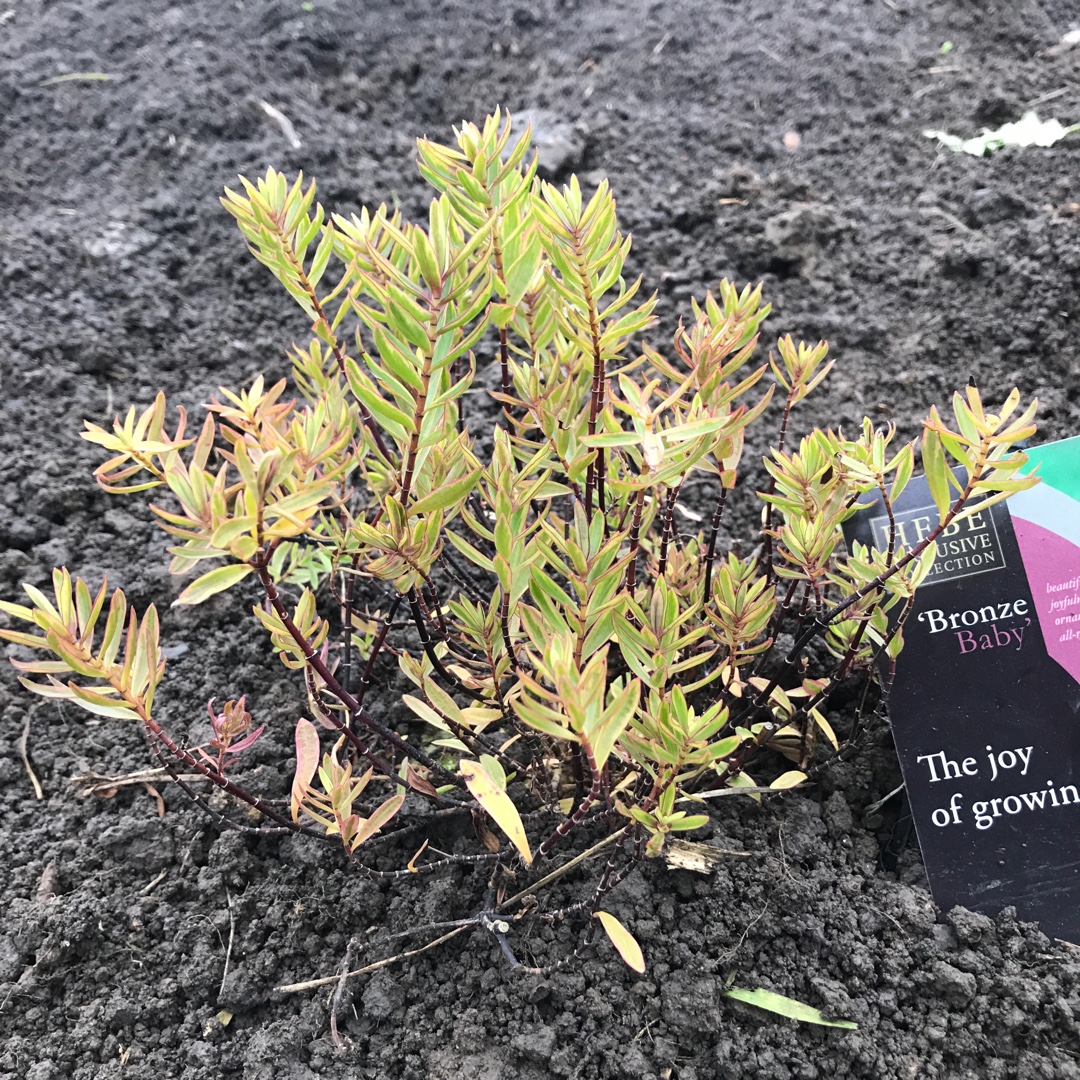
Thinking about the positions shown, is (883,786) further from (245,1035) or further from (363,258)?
(363,258)

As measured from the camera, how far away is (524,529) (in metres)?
1.11

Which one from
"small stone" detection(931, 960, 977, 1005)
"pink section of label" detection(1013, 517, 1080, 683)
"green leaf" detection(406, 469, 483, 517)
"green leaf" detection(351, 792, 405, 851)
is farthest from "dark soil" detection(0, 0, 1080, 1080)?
"green leaf" detection(406, 469, 483, 517)

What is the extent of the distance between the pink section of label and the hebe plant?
0.14 m

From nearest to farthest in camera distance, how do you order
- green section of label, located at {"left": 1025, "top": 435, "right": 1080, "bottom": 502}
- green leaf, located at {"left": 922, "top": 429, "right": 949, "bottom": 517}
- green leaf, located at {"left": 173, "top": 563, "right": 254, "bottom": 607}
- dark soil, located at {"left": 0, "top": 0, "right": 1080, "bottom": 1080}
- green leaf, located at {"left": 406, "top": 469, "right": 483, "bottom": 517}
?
1. green leaf, located at {"left": 173, "top": 563, "right": 254, "bottom": 607}
2. green leaf, located at {"left": 406, "top": 469, "right": 483, "bottom": 517}
3. green leaf, located at {"left": 922, "top": 429, "right": 949, "bottom": 517}
4. dark soil, located at {"left": 0, "top": 0, "right": 1080, "bottom": 1080}
5. green section of label, located at {"left": 1025, "top": 435, "right": 1080, "bottom": 502}

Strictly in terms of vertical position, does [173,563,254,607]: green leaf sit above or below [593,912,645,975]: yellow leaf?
above

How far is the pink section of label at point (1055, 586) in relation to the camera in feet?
4.42

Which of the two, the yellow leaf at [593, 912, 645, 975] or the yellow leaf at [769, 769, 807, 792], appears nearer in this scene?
the yellow leaf at [593, 912, 645, 975]

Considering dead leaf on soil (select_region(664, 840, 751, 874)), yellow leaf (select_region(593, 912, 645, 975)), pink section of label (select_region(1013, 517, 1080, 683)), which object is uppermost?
pink section of label (select_region(1013, 517, 1080, 683))

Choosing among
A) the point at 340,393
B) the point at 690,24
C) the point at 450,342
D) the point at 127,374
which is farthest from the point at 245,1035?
the point at 690,24

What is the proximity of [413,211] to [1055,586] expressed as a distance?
221 cm

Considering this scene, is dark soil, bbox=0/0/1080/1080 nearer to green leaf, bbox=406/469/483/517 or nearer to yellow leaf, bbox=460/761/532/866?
yellow leaf, bbox=460/761/532/866

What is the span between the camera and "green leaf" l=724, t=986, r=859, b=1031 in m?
1.23

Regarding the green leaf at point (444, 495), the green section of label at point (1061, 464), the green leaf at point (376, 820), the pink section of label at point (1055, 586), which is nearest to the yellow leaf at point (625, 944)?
the green leaf at point (376, 820)

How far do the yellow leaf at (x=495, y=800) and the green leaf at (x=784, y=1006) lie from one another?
1.62 feet
